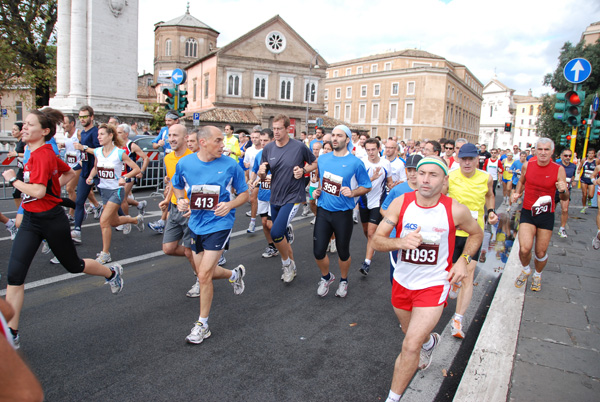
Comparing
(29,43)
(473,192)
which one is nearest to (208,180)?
(473,192)

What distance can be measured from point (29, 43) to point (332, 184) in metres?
28.4

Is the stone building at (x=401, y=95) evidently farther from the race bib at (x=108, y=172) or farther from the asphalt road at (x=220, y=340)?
the asphalt road at (x=220, y=340)

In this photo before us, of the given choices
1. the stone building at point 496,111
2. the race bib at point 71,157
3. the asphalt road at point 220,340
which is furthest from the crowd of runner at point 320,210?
the stone building at point 496,111

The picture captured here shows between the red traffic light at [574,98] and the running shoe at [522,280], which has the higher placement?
the red traffic light at [574,98]

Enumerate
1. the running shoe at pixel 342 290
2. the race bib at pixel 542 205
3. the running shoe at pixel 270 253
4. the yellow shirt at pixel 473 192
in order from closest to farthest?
1. the yellow shirt at pixel 473 192
2. the running shoe at pixel 342 290
3. the race bib at pixel 542 205
4. the running shoe at pixel 270 253

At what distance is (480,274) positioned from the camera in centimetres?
659

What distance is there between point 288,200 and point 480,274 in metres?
3.33

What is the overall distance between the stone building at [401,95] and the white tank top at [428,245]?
242 feet

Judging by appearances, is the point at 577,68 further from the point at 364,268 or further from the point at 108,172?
the point at 108,172

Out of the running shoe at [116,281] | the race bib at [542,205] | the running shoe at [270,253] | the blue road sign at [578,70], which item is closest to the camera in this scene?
the running shoe at [116,281]

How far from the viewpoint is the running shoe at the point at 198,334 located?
3842 mm

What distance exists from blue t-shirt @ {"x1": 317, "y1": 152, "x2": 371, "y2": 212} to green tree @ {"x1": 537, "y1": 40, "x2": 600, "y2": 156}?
3079 centimetres

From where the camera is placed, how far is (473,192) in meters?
5.04

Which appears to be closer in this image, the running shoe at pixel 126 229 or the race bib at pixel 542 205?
the race bib at pixel 542 205
